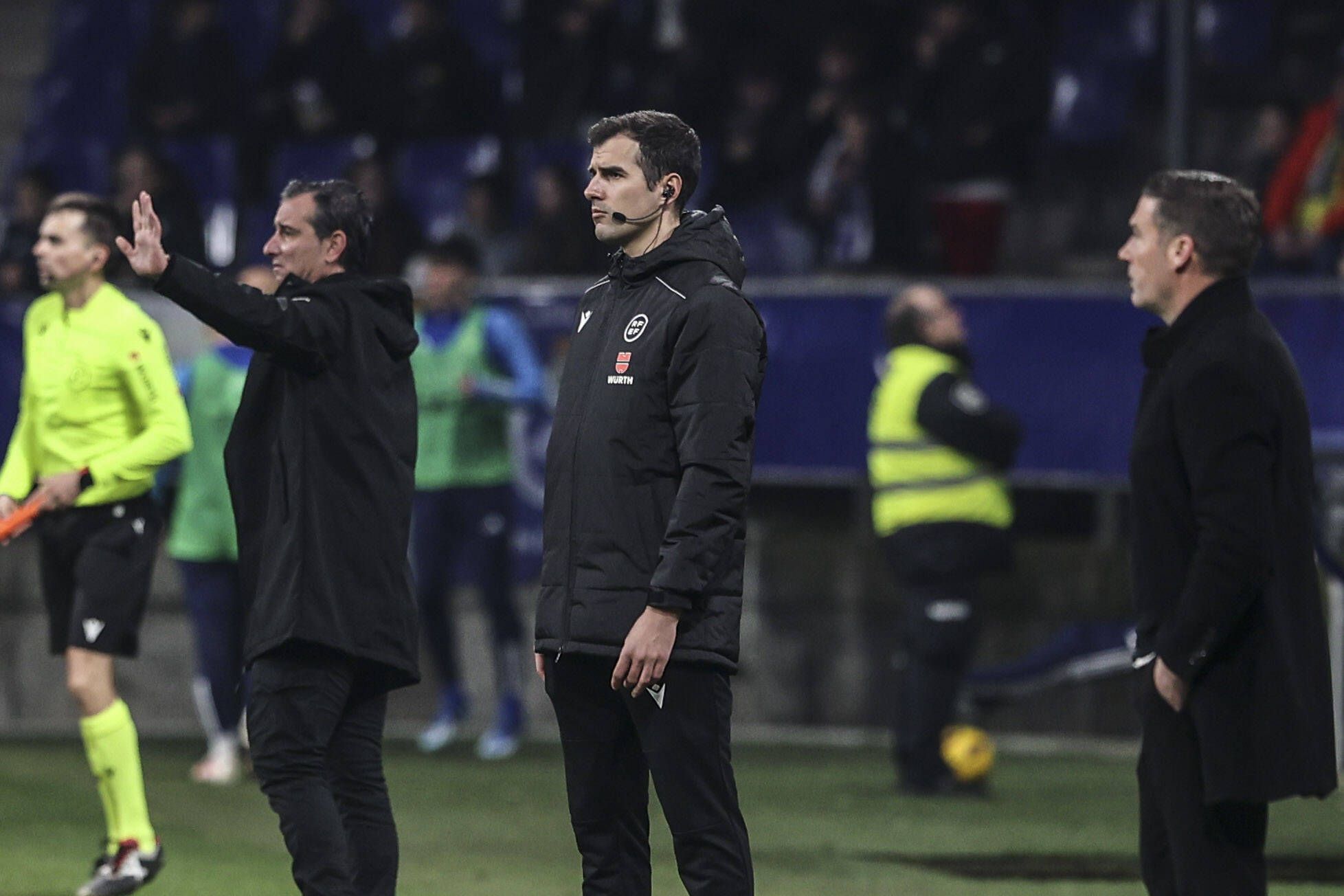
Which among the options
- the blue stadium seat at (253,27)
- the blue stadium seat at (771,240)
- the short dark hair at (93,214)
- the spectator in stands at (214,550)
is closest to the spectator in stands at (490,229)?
the blue stadium seat at (771,240)

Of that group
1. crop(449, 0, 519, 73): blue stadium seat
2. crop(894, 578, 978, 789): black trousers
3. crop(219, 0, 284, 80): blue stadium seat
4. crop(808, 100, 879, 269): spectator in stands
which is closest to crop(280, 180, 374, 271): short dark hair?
crop(894, 578, 978, 789): black trousers

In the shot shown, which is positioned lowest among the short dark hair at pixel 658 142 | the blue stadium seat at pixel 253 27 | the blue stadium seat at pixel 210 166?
the blue stadium seat at pixel 210 166

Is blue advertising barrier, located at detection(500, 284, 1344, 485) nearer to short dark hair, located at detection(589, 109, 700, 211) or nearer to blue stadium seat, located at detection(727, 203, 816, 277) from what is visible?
blue stadium seat, located at detection(727, 203, 816, 277)

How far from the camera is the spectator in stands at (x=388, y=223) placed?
1367cm

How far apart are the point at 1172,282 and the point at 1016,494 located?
772cm

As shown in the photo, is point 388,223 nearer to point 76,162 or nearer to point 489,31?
point 489,31

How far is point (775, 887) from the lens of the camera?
24.8 ft

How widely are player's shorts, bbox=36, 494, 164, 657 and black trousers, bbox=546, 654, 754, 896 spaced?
2595 millimetres

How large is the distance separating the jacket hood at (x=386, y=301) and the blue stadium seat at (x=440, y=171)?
29.7ft

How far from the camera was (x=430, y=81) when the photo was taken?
49.5 ft

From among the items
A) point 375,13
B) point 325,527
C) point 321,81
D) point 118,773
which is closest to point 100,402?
point 118,773

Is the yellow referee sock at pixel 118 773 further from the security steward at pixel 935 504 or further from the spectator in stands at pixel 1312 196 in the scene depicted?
the spectator in stands at pixel 1312 196

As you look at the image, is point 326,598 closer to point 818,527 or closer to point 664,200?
point 664,200

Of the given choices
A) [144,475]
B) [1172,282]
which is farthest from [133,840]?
[1172,282]
